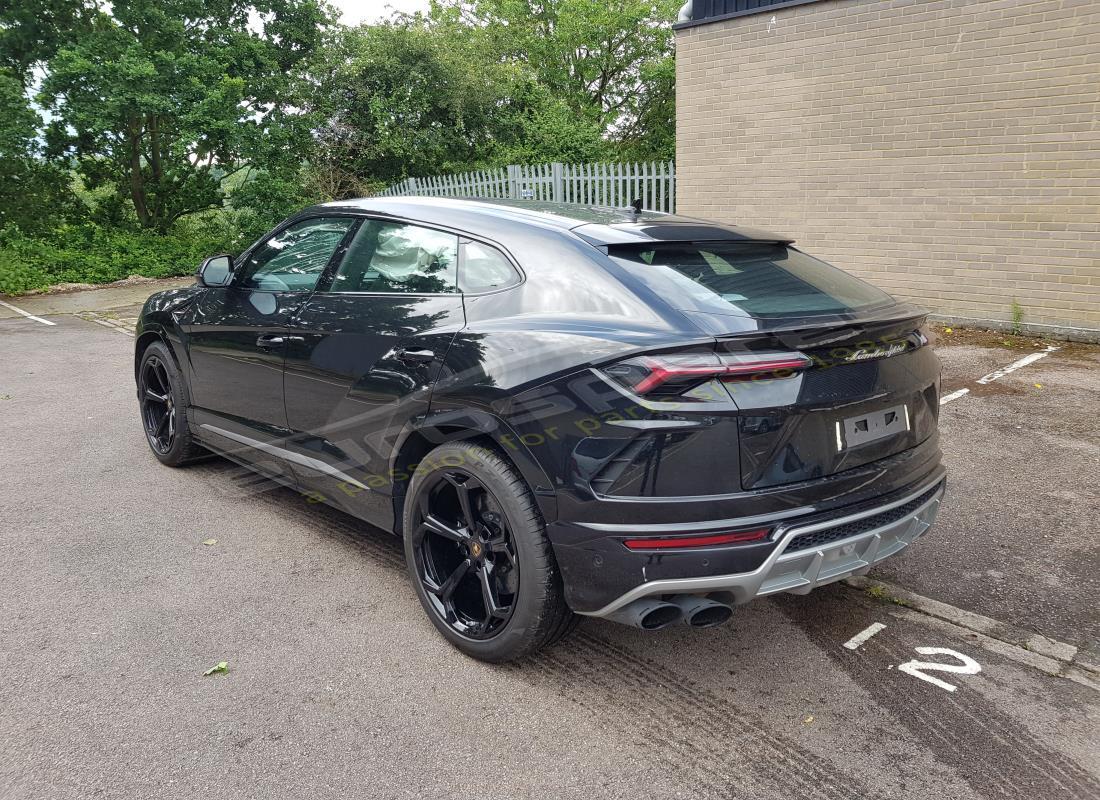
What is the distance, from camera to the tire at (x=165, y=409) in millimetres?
4828

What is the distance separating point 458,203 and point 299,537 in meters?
1.87

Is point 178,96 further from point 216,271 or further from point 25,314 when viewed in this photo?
point 216,271

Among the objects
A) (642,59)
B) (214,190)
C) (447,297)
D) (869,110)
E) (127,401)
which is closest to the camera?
(447,297)

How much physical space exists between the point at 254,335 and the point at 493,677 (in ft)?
7.02

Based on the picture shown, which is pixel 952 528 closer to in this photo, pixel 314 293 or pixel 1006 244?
pixel 314 293

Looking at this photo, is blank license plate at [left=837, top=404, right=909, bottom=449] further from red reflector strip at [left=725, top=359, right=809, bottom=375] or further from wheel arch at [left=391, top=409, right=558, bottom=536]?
wheel arch at [left=391, top=409, right=558, bottom=536]

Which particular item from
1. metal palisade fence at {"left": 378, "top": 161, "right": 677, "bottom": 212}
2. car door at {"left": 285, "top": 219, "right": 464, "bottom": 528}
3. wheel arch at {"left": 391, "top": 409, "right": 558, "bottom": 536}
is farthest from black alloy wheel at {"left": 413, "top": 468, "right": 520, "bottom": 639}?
metal palisade fence at {"left": 378, "top": 161, "right": 677, "bottom": 212}

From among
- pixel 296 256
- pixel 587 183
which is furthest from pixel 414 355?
pixel 587 183

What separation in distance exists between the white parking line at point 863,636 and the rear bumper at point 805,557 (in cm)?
49

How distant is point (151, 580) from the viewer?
11.9ft

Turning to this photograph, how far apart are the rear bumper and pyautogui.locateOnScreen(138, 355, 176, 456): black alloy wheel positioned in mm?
A: 3458

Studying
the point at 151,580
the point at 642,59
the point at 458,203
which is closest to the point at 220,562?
the point at 151,580

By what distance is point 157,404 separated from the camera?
5.22 m

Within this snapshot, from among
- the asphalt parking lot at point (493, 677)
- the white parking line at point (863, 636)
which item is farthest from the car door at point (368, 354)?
the white parking line at point (863, 636)
